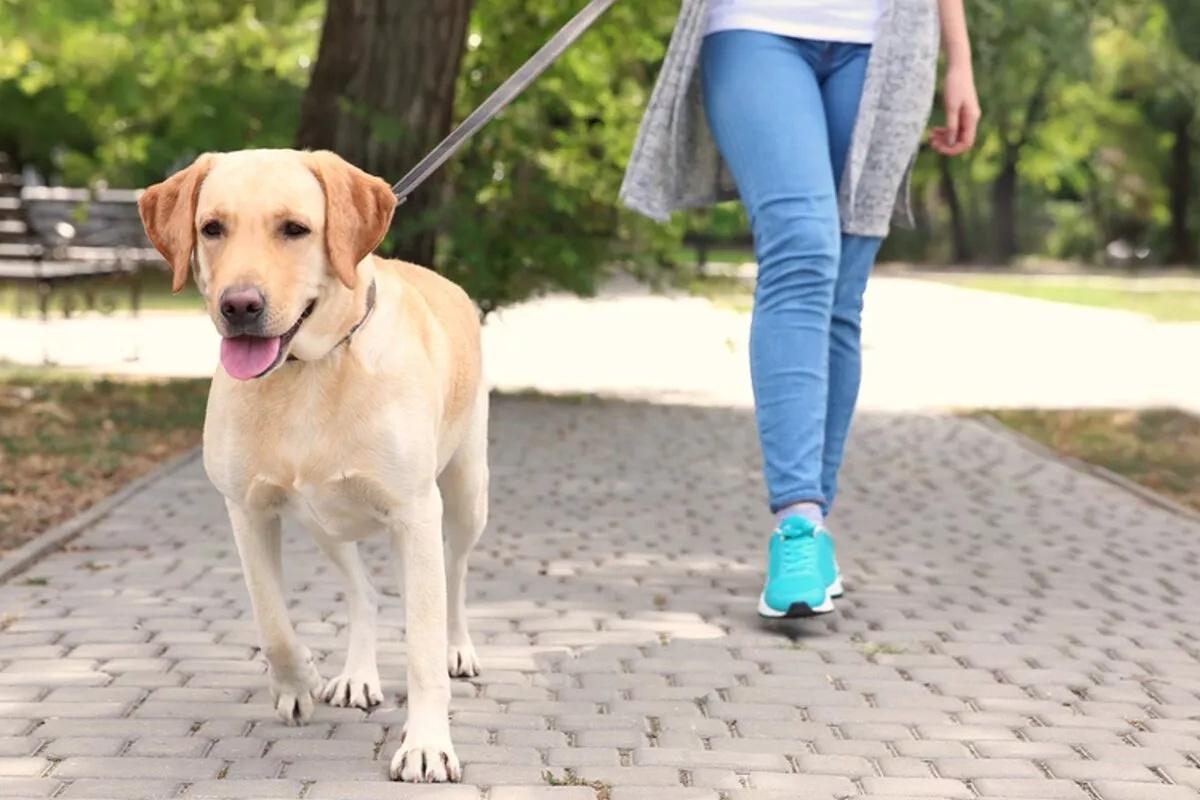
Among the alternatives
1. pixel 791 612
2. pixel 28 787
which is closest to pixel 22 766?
pixel 28 787

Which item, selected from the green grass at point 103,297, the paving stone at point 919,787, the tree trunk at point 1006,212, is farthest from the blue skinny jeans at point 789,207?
the tree trunk at point 1006,212

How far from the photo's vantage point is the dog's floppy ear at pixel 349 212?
390 cm

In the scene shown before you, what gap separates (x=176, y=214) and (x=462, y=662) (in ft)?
5.30

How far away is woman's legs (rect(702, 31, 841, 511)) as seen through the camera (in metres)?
5.59

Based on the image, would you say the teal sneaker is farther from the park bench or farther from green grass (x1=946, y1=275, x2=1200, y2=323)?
green grass (x1=946, y1=275, x2=1200, y2=323)

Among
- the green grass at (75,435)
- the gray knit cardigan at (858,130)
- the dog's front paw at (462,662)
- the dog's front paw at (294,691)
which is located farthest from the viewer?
the green grass at (75,435)

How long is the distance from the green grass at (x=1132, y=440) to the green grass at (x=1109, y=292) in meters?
12.6

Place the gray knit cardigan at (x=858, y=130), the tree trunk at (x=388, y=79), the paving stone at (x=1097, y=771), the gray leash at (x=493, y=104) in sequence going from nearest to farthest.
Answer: the paving stone at (x=1097, y=771), the gray leash at (x=493, y=104), the gray knit cardigan at (x=858, y=130), the tree trunk at (x=388, y=79)

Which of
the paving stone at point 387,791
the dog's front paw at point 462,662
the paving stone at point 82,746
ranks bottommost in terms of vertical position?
the dog's front paw at point 462,662

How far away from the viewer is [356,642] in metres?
4.73

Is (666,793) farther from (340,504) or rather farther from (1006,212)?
(1006,212)

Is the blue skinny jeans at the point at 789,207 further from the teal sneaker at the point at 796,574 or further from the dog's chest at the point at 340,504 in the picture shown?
the dog's chest at the point at 340,504

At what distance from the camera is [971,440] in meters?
11.6

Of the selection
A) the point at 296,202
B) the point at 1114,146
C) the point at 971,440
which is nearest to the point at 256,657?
the point at 296,202
